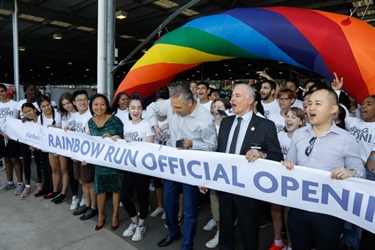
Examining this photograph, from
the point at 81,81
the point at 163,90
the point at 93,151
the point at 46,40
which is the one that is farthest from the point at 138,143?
the point at 81,81

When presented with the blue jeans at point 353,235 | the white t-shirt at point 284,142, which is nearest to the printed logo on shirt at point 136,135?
the white t-shirt at point 284,142

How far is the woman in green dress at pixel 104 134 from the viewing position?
3.16 meters

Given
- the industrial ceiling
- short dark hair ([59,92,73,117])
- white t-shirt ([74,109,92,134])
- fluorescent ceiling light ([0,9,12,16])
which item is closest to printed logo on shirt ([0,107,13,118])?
short dark hair ([59,92,73,117])

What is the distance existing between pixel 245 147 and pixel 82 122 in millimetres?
2327

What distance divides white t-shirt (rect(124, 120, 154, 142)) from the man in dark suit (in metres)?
1.04

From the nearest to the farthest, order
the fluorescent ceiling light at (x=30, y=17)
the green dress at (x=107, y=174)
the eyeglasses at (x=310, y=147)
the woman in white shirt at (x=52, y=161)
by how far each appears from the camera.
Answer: the eyeglasses at (x=310, y=147)
the green dress at (x=107, y=174)
the woman in white shirt at (x=52, y=161)
the fluorescent ceiling light at (x=30, y=17)

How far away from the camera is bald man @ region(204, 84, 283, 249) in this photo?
86.0 inches

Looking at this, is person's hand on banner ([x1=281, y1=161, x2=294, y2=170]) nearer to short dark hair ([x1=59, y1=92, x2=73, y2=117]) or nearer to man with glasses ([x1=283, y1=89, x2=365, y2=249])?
man with glasses ([x1=283, y1=89, x2=365, y2=249])

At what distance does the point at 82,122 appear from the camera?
3629mm

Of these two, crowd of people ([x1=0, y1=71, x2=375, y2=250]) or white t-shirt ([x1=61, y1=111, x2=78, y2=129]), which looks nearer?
crowd of people ([x1=0, y1=71, x2=375, y2=250])

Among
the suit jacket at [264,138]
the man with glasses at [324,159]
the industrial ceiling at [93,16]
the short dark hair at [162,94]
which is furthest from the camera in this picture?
the industrial ceiling at [93,16]

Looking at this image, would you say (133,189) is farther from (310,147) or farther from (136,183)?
(310,147)

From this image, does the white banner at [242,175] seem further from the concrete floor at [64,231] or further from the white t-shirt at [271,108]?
the white t-shirt at [271,108]

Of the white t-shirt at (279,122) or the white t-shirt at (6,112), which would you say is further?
the white t-shirt at (6,112)
